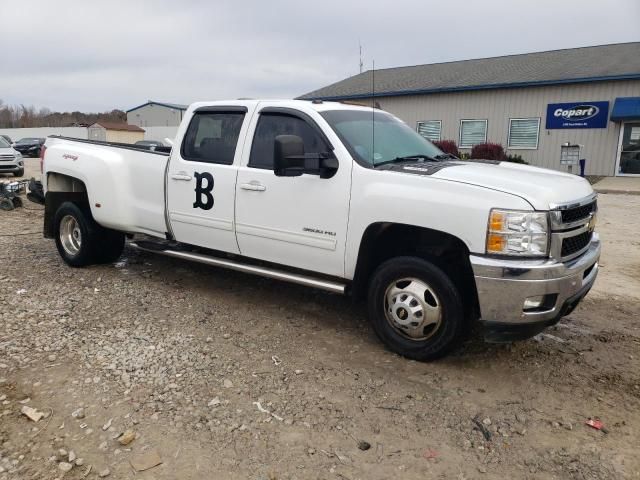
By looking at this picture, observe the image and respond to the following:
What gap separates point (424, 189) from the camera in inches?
148

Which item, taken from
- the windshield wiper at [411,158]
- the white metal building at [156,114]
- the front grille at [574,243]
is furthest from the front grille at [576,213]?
the white metal building at [156,114]

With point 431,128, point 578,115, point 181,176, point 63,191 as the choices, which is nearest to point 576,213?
point 181,176

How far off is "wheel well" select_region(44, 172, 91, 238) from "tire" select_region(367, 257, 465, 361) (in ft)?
13.3

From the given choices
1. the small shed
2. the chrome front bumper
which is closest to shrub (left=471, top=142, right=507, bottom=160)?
the chrome front bumper

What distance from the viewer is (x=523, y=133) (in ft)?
74.0

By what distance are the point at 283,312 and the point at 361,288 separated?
1042 millimetres

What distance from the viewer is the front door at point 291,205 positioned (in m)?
4.24

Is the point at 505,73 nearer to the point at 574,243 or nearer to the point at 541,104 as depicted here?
the point at 541,104

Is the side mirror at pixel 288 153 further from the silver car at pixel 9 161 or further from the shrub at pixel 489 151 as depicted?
the silver car at pixel 9 161

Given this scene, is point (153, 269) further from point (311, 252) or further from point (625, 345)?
point (625, 345)

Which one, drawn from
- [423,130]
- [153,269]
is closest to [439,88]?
[423,130]

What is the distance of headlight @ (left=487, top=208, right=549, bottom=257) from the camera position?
135 inches

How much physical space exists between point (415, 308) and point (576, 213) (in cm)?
131

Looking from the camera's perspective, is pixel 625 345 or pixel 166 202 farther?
pixel 166 202
